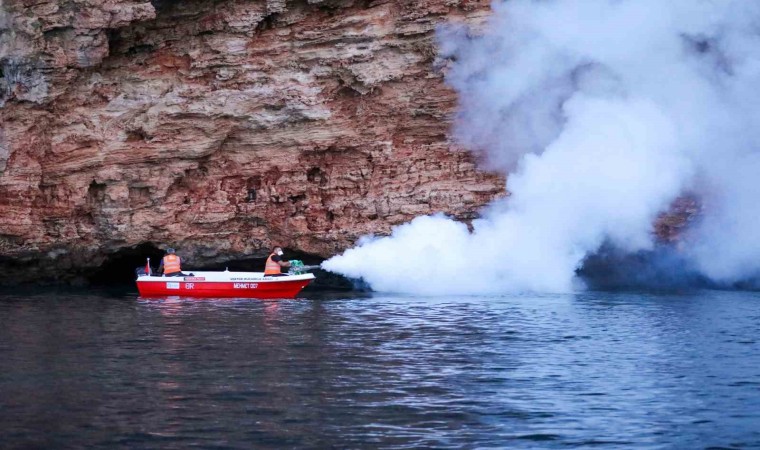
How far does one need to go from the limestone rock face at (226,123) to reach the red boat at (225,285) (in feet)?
6.96

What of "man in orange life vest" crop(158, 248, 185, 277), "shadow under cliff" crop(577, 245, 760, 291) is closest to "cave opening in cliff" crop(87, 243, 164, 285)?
"man in orange life vest" crop(158, 248, 185, 277)

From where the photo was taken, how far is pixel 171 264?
27125mm

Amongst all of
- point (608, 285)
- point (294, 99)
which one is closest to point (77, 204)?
point (294, 99)

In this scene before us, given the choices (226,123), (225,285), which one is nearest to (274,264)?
(225,285)

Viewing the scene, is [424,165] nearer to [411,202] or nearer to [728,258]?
[411,202]

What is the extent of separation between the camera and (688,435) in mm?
11711

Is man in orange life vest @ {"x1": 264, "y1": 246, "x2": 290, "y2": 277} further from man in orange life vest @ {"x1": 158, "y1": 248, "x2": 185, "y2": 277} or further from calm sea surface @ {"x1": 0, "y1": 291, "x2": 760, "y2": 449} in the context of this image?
calm sea surface @ {"x1": 0, "y1": 291, "x2": 760, "y2": 449}

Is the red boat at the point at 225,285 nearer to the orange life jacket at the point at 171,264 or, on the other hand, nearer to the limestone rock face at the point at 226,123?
the orange life jacket at the point at 171,264

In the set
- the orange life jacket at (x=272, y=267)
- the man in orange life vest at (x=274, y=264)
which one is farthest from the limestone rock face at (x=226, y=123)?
the orange life jacket at (x=272, y=267)

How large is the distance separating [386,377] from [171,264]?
44.6 feet

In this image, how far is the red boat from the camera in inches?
1034

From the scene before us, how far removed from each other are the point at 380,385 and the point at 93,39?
52.6 ft

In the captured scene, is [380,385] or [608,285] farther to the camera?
[608,285]

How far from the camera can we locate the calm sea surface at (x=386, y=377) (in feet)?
38.7
